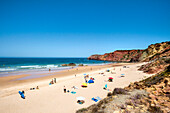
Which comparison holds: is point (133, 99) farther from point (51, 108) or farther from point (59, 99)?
point (59, 99)

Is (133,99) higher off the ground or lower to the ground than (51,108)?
higher

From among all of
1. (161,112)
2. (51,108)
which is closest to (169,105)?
(161,112)

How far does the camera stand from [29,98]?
35.8 ft

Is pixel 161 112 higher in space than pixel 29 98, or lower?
higher

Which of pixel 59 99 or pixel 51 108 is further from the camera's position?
pixel 59 99

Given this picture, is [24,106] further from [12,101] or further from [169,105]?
[169,105]

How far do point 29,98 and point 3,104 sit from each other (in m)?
2.28

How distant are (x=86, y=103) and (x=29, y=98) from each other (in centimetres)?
667

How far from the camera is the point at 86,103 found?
30.7 feet

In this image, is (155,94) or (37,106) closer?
(155,94)

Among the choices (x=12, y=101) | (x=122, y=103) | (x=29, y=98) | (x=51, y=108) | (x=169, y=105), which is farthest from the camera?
(x=29, y=98)

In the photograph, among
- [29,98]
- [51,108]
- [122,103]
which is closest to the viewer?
[122,103]

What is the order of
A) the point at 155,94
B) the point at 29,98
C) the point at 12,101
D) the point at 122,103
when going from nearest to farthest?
the point at 122,103 → the point at 155,94 → the point at 12,101 → the point at 29,98

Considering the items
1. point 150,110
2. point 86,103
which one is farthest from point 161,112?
point 86,103
